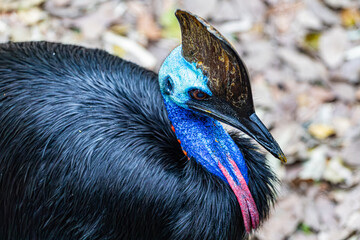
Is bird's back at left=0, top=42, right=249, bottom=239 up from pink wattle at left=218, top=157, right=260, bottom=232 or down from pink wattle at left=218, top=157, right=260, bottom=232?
up

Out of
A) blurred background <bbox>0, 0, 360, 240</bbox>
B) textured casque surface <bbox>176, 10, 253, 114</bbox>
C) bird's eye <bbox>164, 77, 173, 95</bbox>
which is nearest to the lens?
textured casque surface <bbox>176, 10, 253, 114</bbox>

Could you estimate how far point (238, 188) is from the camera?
2.32 m

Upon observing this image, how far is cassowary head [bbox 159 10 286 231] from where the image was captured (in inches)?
81.4

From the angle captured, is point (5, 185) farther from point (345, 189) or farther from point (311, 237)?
point (345, 189)

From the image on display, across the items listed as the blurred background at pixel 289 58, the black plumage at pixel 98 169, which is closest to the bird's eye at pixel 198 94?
the black plumage at pixel 98 169

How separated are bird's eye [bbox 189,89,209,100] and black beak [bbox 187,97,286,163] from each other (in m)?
0.02

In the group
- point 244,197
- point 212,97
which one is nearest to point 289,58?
point 244,197

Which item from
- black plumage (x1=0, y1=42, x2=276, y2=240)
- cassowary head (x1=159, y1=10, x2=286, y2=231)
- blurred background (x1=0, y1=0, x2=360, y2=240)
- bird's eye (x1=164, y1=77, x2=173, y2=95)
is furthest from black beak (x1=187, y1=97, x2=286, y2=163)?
blurred background (x1=0, y1=0, x2=360, y2=240)

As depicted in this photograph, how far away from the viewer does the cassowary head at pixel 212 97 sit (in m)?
2.07

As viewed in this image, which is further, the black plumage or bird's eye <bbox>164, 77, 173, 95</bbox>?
the black plumage

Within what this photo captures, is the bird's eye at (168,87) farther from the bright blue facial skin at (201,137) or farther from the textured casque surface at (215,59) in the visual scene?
the textured casque surface at (215,59)

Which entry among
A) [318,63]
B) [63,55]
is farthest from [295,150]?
[63,55]

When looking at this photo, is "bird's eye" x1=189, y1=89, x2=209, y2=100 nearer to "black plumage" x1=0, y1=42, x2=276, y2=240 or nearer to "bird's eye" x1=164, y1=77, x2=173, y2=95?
"bird's eye" x1=164, y1=77, x2=173, y2=95

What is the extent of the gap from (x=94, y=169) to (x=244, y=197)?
59cm
